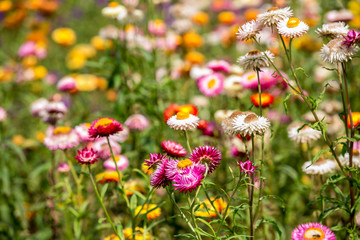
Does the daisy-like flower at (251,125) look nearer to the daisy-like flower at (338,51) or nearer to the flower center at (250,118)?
the flower center at (250,118)

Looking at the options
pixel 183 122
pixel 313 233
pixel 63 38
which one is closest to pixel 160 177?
pixel 183 122

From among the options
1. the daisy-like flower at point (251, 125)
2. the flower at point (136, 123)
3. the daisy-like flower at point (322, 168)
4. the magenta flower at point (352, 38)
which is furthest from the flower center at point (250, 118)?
the flower at point (136, 123)

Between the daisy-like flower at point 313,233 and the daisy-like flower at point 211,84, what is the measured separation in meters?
1.37

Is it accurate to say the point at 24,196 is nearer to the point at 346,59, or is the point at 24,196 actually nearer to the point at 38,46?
the point at 38,46

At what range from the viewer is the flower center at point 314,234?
5.16 feet

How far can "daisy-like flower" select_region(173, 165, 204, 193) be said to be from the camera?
4.84 feet

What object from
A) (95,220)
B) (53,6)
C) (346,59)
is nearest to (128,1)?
(95,220)

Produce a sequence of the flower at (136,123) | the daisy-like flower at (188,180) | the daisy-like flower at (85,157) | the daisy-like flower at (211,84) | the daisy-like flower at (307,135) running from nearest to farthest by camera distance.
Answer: the daisy-like flower at (188,180) < the daisy-like flower at (85,157) < the daisy-like flower at (307,135) < the daisy-like flower at (211,84) < the flower at (136,123)

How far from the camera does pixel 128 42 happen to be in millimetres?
3871

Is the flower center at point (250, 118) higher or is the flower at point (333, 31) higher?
the flower at point (333, 31)

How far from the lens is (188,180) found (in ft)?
4.87

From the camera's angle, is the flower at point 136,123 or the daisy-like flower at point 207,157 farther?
the flower at point 136,123

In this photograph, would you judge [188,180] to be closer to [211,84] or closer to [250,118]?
[250,118]

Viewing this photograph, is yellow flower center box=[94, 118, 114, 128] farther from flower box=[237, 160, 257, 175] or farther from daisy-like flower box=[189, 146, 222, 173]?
flower box=[237, 160, 257, 175]
